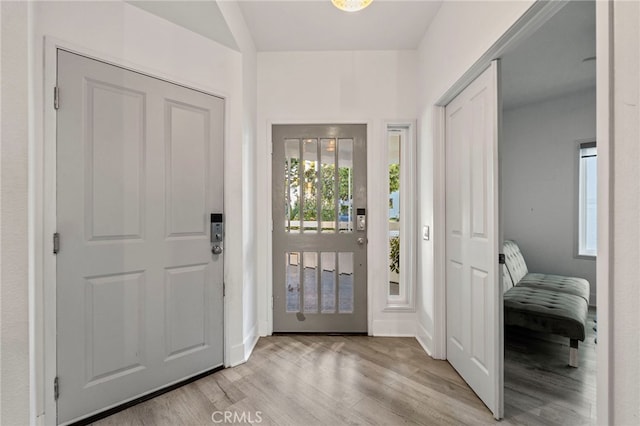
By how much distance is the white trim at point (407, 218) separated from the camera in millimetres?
2510

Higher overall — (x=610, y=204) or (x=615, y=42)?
(x=615, y=42)

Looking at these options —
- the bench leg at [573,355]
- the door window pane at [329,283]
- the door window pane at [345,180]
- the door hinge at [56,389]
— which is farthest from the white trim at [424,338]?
the door hinge at [56,389]

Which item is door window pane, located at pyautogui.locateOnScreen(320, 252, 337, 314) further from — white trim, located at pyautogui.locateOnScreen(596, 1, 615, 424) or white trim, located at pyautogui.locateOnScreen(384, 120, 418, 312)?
white trim, located at pyautogui.locateOnScreen(596, 1, 615, 424)

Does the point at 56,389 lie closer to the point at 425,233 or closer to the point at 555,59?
the point at 425,233

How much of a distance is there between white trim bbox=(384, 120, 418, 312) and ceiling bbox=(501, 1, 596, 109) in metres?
0.92

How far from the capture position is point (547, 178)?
3.59 metres

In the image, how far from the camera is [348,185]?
2.56 m

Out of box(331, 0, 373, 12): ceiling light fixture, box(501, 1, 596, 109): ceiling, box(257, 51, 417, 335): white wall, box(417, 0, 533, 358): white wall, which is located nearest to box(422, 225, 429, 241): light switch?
box(417, 0, 533, 358): white wall

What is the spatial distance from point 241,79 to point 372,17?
1.17m

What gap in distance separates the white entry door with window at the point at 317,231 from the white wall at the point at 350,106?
89 mm

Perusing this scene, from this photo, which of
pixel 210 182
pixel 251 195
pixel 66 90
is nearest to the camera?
pixel 66 90

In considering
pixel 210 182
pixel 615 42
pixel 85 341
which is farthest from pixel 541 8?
pixel 85 341

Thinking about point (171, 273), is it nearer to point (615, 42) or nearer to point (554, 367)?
point (615, 42)

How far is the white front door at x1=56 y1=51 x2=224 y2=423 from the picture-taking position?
144 cm
